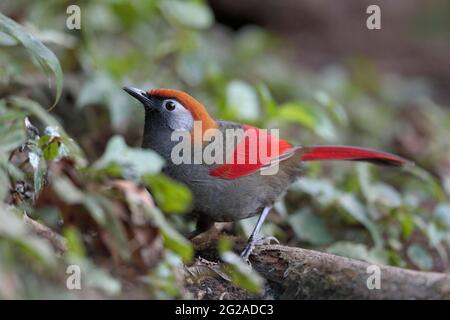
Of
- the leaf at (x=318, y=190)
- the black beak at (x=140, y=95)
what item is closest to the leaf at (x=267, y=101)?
the leaf at (x=318, y=190)

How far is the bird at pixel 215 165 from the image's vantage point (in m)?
4.26

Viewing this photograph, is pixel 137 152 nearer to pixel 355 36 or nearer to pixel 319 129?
pixel 319 129

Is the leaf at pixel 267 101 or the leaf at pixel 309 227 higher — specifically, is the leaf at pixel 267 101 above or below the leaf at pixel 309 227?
above

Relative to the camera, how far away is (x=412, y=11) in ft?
38.3

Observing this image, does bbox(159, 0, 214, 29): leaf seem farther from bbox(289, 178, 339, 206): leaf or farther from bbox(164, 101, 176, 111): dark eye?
bbox(164, 101, 176, 111): dark eye

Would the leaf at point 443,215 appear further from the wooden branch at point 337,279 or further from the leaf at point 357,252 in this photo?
the wooden branch at point 337,279

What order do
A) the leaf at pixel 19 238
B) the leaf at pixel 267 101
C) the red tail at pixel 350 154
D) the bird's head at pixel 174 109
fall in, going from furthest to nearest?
the leaf at pixel 267 101 < the red tail at pixel 350 154 < the bird's head at pixel 174 109 < the leaf at pixel 19 238

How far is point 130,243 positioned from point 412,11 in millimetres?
9378

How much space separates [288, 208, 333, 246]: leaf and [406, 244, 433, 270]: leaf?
56 cm

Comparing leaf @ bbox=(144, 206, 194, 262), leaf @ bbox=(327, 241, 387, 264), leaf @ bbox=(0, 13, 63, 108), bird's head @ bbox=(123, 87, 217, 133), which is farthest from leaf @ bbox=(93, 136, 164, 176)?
leaf @ bbox=(327, 241, 387, 264)

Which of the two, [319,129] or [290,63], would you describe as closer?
[319,129]

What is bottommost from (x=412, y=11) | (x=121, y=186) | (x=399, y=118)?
(x=399, y=118)

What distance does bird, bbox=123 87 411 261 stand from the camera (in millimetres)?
4258
